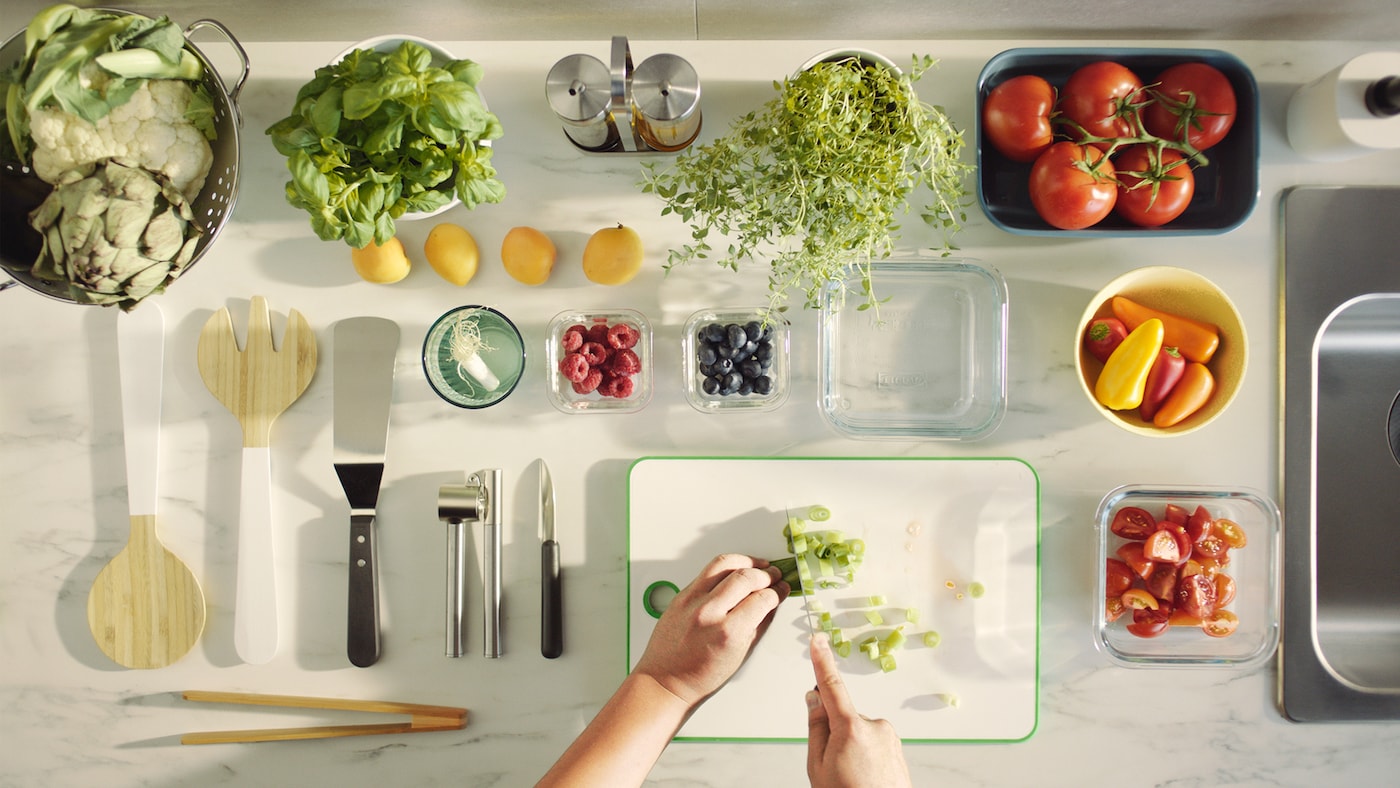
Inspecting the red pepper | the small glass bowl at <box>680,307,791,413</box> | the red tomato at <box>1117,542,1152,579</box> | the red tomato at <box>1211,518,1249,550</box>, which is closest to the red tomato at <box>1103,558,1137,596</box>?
the red tomato at <box>1117,542,1152,579</box>

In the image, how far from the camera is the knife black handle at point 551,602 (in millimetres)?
1066

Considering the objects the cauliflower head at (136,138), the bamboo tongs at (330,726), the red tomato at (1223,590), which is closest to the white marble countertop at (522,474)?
the bamboo tongs at (330,726)

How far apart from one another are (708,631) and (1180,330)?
739 mm

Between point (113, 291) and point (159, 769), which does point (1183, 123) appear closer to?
point (113, 291)

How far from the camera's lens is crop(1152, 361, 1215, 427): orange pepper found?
1.00 meters

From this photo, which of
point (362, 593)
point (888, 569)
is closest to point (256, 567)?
point (362, 593)

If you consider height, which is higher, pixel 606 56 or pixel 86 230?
pixel 606 56

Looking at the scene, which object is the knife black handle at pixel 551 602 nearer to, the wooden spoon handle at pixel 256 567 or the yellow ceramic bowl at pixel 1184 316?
the wooden spoon handle at pixel 256 567

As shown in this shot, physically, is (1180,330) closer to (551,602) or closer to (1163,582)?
(1163,582)

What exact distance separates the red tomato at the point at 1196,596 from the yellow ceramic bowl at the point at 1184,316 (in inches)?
8.0

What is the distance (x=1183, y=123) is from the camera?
97 centimetres

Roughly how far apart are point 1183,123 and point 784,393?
61 centimetres

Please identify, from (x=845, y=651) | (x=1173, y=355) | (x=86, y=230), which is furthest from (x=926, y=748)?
(x=86, y=230)

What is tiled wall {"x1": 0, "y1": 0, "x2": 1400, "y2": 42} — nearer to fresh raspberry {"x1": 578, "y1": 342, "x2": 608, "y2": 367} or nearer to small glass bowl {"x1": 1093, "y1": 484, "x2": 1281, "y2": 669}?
fresh raspberry {"x1": 578, "y1": 342, "x2": 608, "y2": 367}
